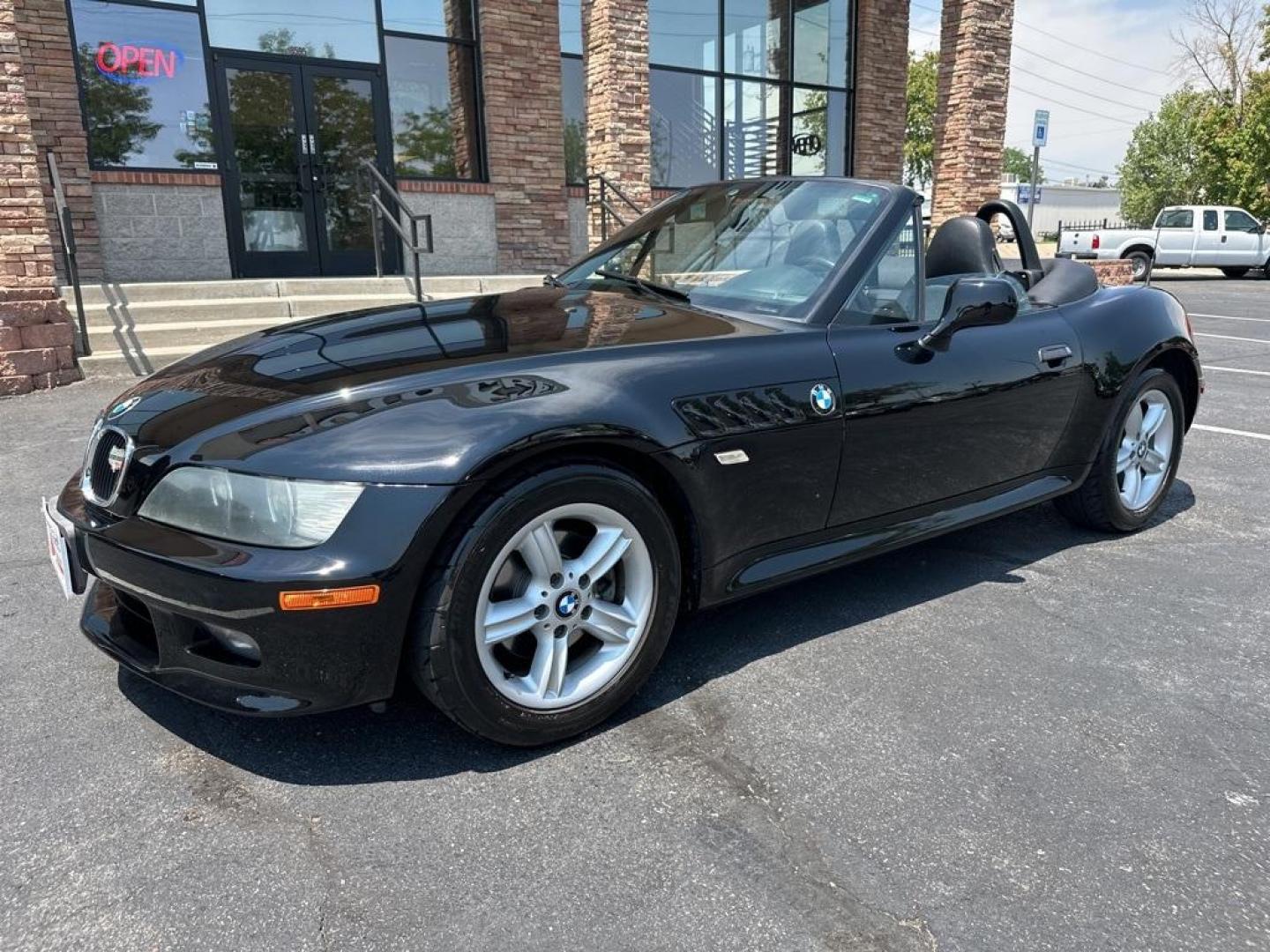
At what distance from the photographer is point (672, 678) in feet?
9.49

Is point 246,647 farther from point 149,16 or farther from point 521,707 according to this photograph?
point 149,16

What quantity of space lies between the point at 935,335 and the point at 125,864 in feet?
8.89

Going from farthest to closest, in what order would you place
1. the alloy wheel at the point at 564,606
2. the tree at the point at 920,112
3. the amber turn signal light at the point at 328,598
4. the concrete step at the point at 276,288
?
the tree at the point at 920,112
the concrete step at the point at 276,288
the alloy wheel at the point at 564,606
the amber turn signal light at the point at 328,598

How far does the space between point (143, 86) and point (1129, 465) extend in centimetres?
1015

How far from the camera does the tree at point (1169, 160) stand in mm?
35469

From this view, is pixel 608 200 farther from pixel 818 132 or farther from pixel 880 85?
pixel 880 85

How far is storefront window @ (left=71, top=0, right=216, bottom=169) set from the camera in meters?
9.65

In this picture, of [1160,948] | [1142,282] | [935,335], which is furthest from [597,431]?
[1142,282]

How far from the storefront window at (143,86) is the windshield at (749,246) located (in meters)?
8.31

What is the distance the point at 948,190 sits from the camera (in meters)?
14.5

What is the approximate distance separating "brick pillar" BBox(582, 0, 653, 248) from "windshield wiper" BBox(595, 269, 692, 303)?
806 centimetres

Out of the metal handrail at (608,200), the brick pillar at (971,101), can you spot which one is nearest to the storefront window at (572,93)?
the metal handrail at (608,200)

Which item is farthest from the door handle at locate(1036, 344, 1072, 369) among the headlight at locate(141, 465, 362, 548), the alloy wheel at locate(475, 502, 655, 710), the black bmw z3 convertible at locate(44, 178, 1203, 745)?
the headlight at locate(141, 465, 362, 548)

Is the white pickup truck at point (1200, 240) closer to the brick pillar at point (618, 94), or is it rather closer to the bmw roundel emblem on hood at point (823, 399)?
the brick pillar at point (618, 94)
